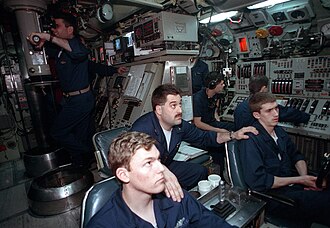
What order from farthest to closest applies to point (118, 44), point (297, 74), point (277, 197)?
point (118, 44), point (297, 74), point (277, 197)

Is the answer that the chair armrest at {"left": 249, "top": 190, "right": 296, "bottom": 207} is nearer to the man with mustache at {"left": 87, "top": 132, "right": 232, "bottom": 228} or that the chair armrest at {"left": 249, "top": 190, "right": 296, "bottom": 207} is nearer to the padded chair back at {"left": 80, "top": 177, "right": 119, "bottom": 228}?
the man with mustache at {"left": 87, "top": 132, "right": 232, "bottom": 228}

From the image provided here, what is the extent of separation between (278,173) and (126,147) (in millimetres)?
1385

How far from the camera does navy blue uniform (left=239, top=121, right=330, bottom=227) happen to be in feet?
4.60

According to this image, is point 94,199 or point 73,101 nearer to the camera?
point 94,199

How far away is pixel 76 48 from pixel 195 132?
76.0 inches

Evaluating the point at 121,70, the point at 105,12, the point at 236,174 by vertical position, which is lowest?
the point at 236,174

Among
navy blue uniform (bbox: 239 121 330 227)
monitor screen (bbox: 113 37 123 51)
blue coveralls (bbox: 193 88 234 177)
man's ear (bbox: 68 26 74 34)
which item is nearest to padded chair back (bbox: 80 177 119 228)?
navy blue uniform (bbox: 239 121 330 227)

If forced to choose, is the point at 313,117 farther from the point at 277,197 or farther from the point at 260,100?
the point at 277,197

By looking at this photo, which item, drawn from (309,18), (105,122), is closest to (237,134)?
(105,122)

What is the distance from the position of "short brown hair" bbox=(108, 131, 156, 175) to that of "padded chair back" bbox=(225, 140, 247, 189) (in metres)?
0.81

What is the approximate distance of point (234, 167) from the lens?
1.60 meters

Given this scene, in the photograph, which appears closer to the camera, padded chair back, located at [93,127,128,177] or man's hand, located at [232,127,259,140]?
man's hand, located at [232,127,259,140]

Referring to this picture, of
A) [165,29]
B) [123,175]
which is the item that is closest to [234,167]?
[123,175]

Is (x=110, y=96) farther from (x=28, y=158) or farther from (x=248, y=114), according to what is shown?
(x=248, y=114)
